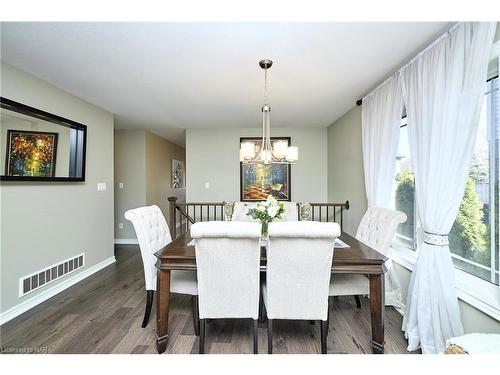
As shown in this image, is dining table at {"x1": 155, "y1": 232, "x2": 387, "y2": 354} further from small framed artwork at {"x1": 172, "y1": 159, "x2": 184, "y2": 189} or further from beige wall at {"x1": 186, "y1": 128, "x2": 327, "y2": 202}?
small framed artwork at {"x1": 172, "y1": 159, "x2": 184, "y2": 189}

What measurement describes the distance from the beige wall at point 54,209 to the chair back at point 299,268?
2.43 meters

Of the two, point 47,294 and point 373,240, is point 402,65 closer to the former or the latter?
point 373,240

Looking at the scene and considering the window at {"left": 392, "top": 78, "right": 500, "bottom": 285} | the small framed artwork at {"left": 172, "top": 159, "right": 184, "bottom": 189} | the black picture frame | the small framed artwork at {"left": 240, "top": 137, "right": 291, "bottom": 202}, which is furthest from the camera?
the small framed artwork at {"left": 172, "top": 159, "right": 184, "bottom": 189}

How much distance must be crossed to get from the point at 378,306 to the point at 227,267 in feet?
3.46

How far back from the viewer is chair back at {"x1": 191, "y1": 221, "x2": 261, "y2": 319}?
131 cm

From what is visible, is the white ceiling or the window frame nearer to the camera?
the window frame

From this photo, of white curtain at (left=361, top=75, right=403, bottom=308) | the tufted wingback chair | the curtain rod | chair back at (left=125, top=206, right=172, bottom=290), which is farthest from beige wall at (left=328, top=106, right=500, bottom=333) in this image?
chair back at (left=125, top=206, right=172, bottom=290)

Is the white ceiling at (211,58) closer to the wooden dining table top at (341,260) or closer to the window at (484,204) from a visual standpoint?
the window at (484,204)

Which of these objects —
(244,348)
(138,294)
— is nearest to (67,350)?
(138,294)

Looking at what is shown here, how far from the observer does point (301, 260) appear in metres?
1.37

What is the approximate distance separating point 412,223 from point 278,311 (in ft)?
5.50

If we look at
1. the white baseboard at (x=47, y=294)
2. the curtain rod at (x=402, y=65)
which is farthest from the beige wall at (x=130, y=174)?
the curtain rod at (x=402, y=65)

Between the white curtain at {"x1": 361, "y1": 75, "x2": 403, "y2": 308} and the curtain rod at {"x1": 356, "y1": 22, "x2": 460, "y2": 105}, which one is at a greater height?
the curtain rod at {"x1": 356, "y1": 22, "x2": 460, "y2": 105}

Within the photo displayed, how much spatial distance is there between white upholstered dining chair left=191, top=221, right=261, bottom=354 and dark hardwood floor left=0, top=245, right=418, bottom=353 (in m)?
0.35
